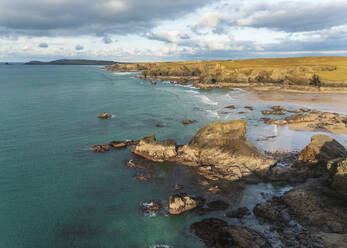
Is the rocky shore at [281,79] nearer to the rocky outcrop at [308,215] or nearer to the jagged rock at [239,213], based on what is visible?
the rocky outcrop at [308,215]

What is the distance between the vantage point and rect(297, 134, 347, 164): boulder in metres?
33.2

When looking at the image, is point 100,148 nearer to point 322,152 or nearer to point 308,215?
point 308,215

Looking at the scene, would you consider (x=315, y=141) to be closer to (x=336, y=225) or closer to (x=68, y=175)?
(x=336, y=225)

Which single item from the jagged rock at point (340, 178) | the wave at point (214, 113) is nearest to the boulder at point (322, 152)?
the jagged rock at point (340, 178)

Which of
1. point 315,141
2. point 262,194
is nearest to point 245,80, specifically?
point 315,141

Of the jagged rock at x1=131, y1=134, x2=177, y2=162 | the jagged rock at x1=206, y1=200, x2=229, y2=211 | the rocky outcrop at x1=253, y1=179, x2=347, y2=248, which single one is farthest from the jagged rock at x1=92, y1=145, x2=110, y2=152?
the rocky outcrop at x1=253, y1=179, x2=347, y2=248

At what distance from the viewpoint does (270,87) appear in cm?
12612

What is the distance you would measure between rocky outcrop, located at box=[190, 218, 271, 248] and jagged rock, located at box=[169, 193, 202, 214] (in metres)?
2.49

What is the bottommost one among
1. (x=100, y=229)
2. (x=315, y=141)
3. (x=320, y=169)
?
(x=100, y=229)

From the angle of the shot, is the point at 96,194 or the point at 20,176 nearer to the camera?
the point at 96,194

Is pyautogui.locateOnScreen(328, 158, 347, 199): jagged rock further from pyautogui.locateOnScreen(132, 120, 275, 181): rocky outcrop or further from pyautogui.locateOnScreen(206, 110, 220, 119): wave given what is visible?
pyautogui.locateOnScreen(206, 110, 220, 119): wave

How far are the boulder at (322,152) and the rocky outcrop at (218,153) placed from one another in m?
5.30

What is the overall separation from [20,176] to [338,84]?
436ft

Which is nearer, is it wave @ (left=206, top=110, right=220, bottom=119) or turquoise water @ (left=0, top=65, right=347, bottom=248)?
turquoise water @ (left=0, top=65, right=347, bottom=248)
